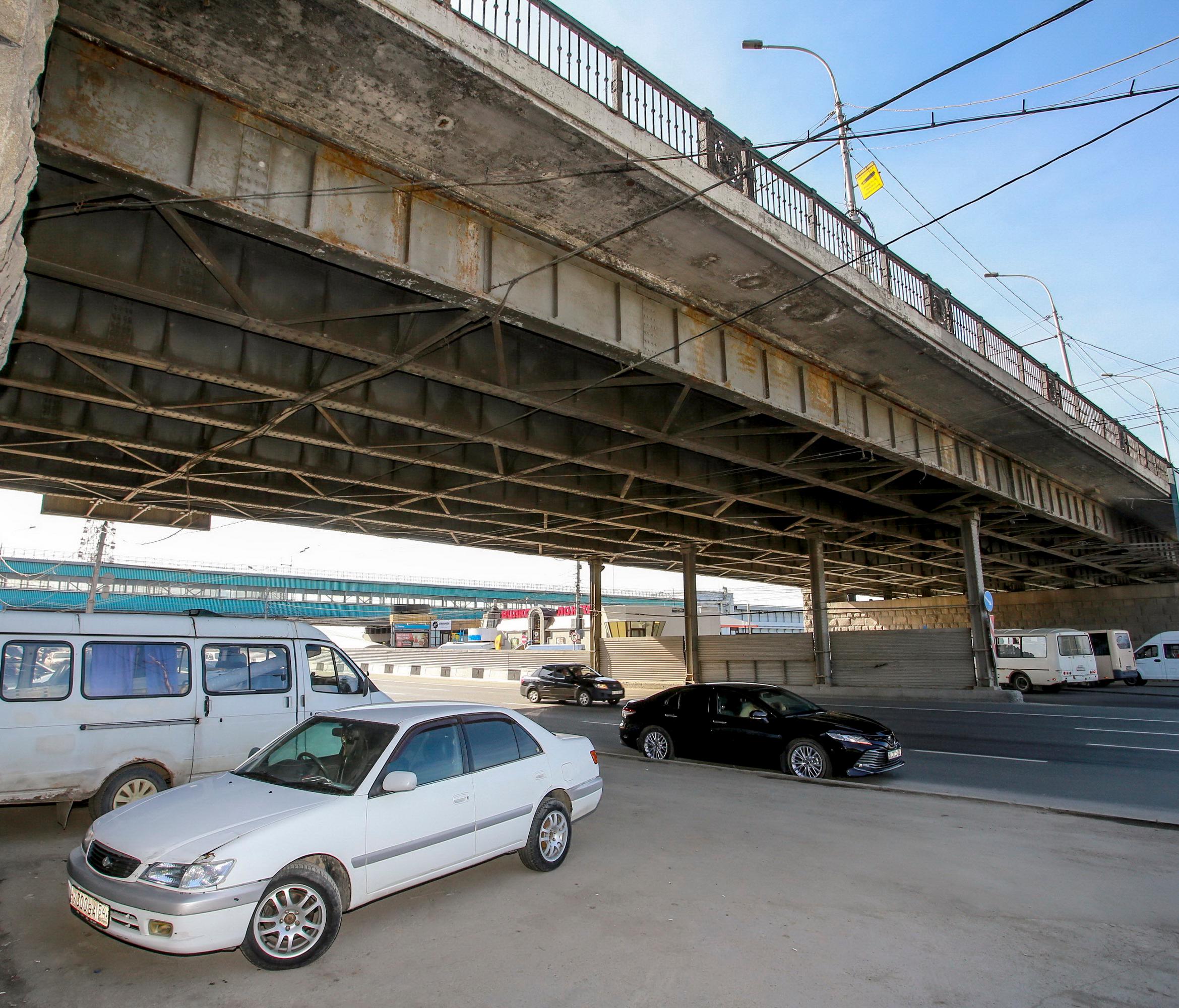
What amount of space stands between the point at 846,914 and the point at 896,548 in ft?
107

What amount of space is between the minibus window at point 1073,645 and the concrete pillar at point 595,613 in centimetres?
2029

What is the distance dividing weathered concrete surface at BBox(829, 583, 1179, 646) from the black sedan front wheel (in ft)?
122

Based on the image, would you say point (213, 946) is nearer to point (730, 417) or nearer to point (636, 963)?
point (636, 963)

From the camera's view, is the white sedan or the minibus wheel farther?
the minibus wheel

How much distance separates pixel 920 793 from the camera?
30.9 feet

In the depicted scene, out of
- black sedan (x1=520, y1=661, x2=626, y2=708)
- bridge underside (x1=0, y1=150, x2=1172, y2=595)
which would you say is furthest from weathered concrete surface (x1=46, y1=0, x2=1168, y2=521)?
black sedan (x1=520, y1=661, x2=626, y2=708)

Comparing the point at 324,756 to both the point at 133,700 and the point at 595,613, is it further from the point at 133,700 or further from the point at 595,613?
the point at 595,613

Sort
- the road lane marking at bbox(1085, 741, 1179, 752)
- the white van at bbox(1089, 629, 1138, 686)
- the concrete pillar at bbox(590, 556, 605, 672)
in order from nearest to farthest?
the road lane marking at bbox(1085, 741, 1179, 752)
the white van at bbox(1089, 629, 1138, 686)
the concrete pillar at bbox(590, 556, 605, 672)

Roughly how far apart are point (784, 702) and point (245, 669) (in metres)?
7.91

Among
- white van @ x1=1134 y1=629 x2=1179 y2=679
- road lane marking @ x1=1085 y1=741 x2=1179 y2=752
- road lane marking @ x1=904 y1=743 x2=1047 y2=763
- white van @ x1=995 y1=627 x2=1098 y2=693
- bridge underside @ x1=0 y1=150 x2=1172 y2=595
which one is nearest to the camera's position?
bridge underside @ x1=0 y1=150 x2=1172 y2=595

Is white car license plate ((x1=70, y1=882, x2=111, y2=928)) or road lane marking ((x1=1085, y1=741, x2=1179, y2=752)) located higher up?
white car license plate ((x1=70, y1=882, x2=111, y2=928))

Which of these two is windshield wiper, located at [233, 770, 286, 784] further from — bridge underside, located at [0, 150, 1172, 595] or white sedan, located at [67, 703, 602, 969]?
bridge underside, located at [0, 150, 1172, 595]

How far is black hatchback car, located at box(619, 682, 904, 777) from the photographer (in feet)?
33.8

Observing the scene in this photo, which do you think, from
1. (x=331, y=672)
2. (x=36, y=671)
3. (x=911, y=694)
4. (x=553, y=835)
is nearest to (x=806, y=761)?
(x=553, y=835)
